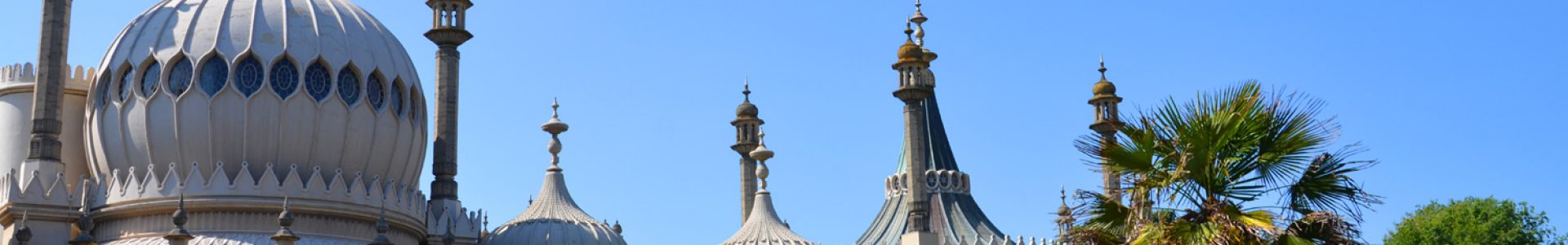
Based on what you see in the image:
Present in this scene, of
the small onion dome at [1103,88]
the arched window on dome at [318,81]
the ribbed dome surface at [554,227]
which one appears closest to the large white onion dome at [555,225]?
the ribbed dome surface at [554,227]

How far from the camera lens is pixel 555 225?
118ft

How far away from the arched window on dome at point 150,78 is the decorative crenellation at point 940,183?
60.8 feet

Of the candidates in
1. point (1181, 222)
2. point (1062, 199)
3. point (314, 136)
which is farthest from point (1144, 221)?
point (1062, 199)

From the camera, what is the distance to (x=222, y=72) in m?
31.6

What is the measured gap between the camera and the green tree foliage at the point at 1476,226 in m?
45.9

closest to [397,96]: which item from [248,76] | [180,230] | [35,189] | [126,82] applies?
[248,76]

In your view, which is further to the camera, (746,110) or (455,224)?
(746,110)

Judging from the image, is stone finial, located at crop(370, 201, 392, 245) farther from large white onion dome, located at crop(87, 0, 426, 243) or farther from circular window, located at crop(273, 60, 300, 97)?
circular window, located at crop(273, 60, 300, 97)

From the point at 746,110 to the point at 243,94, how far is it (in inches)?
632

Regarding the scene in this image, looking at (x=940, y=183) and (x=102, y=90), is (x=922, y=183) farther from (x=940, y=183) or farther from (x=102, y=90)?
(x=102, y=90)

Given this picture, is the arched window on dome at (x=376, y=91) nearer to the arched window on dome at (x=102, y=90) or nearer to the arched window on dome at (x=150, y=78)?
the arched window on dome at (x=150, y=78)

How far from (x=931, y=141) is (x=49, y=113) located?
2175cm

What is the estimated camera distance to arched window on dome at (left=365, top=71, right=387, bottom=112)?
32.8 m

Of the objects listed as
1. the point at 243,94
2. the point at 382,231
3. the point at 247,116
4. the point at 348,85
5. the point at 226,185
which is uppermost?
the point at 348,85
